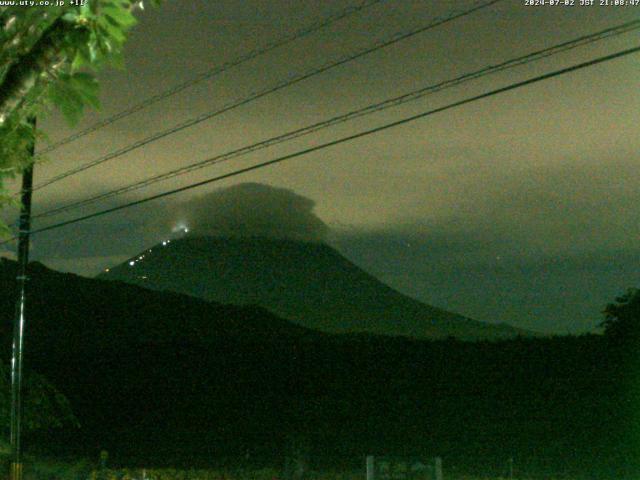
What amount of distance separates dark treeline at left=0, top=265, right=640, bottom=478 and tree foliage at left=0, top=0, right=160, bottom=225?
666 inches

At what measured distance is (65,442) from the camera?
30766 mm

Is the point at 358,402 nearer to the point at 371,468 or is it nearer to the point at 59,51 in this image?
the point at 371,468

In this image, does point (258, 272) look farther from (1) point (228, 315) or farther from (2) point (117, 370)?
(2) point (117, 370)

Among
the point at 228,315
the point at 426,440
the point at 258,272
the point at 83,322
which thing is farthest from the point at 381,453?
the point at 258,272

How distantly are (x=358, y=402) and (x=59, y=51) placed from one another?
28365 mm

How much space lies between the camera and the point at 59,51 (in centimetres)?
349

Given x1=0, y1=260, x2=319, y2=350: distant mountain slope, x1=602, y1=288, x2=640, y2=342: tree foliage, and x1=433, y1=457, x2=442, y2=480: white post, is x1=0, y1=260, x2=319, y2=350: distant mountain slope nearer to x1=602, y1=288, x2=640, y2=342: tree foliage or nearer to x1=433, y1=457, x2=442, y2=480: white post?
x1=602, y1=288, x2=640, y2=342: tree foliage

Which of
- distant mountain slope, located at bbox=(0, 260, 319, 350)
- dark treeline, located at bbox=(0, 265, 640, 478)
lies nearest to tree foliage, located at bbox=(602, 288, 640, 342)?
dark treeline, located at bbox=(0, 265, 640, 478)

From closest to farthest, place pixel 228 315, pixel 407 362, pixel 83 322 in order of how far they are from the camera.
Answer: pixel 407 362
pixel 83 322
pixel 228 315

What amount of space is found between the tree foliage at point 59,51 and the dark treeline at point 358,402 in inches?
666

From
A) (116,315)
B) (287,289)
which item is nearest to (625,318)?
(116,315)

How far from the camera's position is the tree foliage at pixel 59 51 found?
337 centimetres

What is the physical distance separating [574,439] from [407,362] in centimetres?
863

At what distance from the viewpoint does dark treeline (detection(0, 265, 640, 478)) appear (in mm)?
24984
